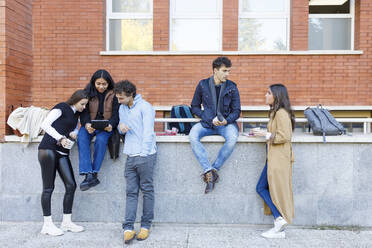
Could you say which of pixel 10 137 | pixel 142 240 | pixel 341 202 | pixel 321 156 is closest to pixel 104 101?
pixel 10 137

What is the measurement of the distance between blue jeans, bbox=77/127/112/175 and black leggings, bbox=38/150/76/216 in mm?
188

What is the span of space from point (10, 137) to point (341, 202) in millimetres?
5001

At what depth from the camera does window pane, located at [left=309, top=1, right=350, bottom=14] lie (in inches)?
283

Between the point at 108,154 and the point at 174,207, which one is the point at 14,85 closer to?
the point at 108,154

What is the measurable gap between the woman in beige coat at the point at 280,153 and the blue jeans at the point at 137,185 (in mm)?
1550

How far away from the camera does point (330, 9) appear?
7.20m

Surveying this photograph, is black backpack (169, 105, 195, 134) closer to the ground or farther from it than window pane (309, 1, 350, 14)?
closer to the ground

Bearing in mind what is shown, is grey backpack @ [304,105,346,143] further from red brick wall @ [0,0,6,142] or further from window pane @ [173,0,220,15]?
red brick wall @ [0,0,6,142]

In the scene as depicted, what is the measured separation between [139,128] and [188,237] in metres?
1.62

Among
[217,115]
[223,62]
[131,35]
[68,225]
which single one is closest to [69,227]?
[68,225]

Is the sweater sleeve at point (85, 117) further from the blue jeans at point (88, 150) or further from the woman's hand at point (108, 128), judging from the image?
the woman's hand at point (108, 128)

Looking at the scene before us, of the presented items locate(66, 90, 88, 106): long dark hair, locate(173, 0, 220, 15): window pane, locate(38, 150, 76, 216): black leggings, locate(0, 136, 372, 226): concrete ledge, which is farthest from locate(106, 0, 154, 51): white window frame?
locate(38, 150, 76, 216): black leggings

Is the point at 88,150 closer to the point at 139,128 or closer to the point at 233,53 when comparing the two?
the point at 139,128

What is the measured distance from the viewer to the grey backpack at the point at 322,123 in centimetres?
501
